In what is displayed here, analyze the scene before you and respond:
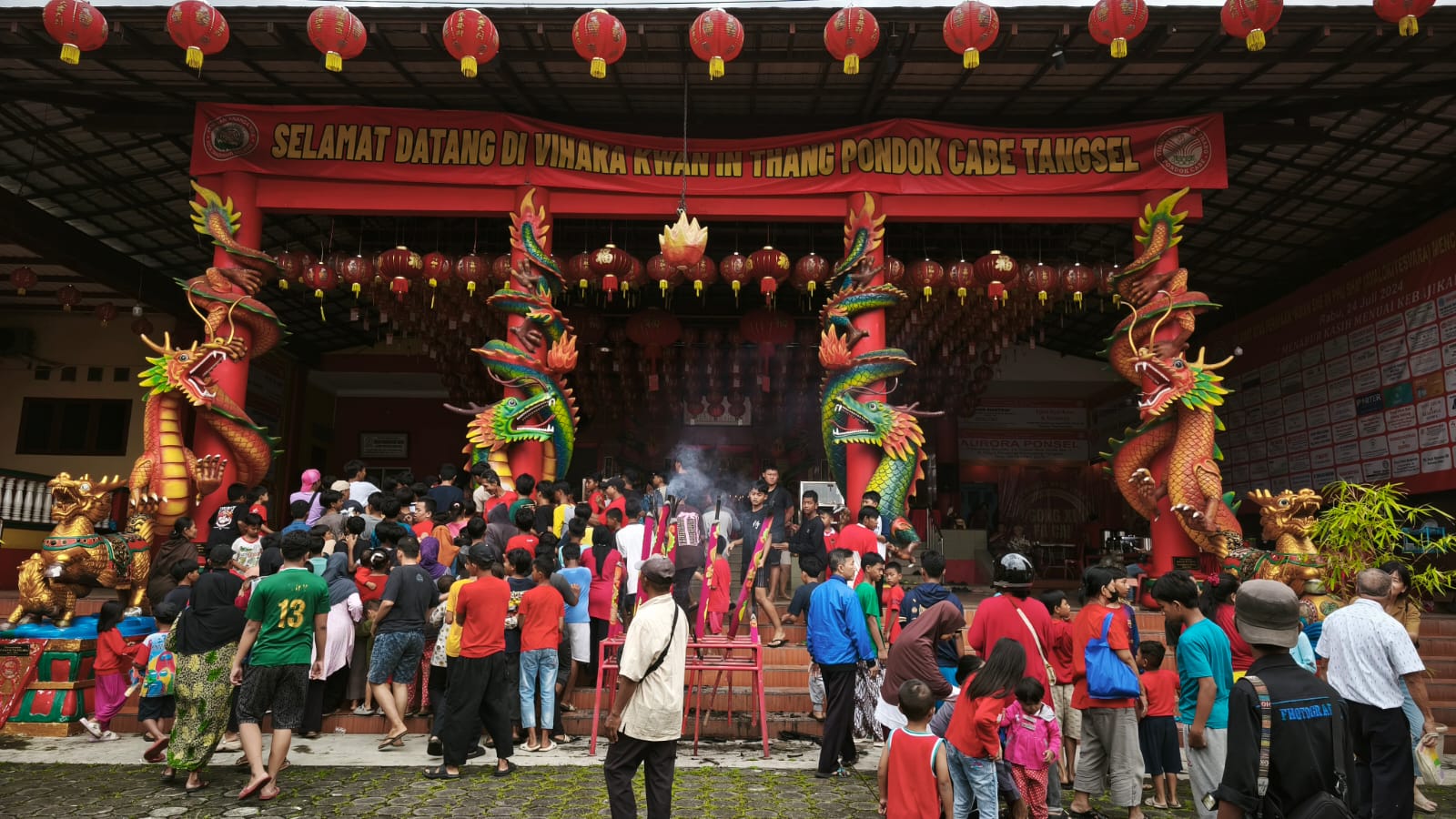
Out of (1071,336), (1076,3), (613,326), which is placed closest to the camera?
(1076,3)

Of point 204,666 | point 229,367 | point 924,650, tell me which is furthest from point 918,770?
point 229,367

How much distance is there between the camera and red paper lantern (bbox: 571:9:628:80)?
7996mm

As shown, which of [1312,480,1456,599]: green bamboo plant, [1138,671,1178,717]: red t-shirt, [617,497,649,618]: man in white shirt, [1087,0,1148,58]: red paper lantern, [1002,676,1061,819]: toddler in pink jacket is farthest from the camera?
[1087,0,1148,58]: red paper lantern

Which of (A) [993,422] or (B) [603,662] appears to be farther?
(A) [993,422]

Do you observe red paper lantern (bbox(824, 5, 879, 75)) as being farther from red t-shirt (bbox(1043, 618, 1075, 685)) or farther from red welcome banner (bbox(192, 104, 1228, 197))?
red t-shirt (bbox(1043, 618, 1075, 685))

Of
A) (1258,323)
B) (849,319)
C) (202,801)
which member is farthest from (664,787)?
(1258,323)

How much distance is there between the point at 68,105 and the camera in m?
9.95

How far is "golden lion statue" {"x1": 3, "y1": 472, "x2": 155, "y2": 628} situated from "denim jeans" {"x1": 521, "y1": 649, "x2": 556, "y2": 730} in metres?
3.09

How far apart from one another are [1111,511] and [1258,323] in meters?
5.21

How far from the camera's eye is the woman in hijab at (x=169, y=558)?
21.1 feet

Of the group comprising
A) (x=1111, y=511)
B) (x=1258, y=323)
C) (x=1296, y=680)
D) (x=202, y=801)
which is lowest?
(x=202, y=801)

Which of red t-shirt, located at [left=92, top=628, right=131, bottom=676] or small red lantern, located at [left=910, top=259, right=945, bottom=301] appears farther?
small red lantern, located at [left=910, top=259, right=945, bottom=301]

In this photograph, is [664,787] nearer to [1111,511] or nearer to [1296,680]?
[1296,680]

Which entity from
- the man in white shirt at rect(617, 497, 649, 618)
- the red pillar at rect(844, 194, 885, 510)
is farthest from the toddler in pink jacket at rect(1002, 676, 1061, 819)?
the red pillar at rect(844, 194, 885, 510)
